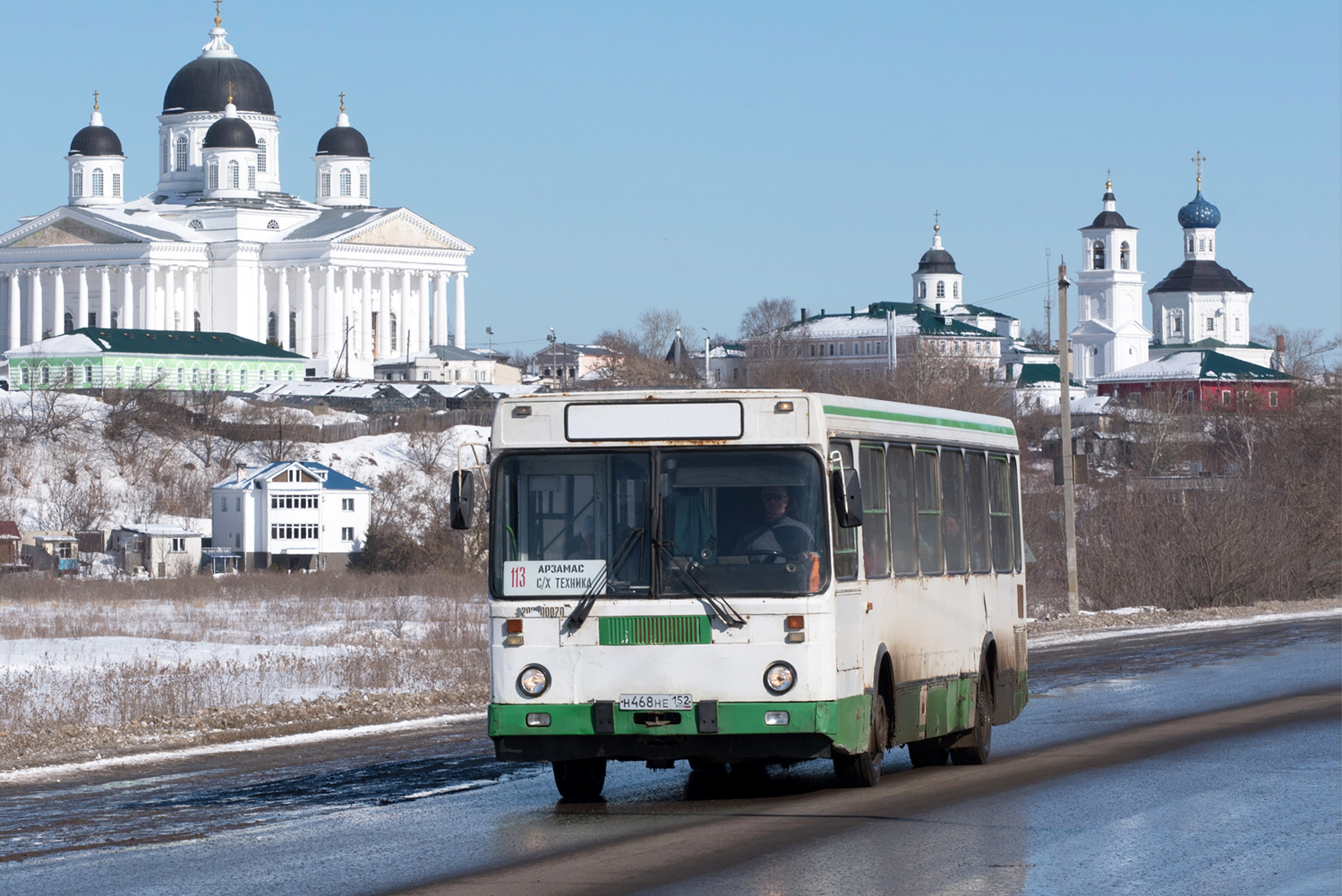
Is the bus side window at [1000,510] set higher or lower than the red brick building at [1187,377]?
lower

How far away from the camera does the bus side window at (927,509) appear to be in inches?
535

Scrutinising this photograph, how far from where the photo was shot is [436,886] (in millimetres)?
9312

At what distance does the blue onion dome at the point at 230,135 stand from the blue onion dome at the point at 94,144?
9504mm

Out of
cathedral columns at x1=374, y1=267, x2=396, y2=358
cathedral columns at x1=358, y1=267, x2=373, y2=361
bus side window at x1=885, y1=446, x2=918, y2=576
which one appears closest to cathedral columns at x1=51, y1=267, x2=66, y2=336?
cathedral columns at x1=358, y1=267, x2=373, y2=361

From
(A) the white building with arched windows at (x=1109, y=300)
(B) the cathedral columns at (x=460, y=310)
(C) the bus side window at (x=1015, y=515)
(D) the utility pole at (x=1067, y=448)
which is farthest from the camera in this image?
(A) the white building with arched windows at (x=1109, y=300)

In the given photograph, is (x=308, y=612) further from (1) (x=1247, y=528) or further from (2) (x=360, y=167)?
(2) (x=360, y=167)

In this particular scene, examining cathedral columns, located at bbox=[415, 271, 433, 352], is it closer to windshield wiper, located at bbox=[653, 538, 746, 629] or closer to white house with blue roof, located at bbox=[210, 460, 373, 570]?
white house with blue roof, located at bbox=[210, 460, 373, 570]

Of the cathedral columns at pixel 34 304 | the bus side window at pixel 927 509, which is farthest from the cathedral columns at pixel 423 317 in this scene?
the bus side window at pixel 927 509

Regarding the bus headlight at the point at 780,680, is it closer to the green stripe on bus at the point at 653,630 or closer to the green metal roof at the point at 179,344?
the green stripe on bus at the point at 653,630

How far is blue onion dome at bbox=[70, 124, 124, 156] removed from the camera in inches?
5709

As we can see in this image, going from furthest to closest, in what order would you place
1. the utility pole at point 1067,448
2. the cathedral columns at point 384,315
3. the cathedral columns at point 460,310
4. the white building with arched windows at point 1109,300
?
1. the white building with arched windows at point 1109,300
2. the cathedral columns at point 460,310
3. the cathedral columns at point 384,315
4. the utility pole at point 1067,448

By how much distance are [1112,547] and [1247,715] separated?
27057mm

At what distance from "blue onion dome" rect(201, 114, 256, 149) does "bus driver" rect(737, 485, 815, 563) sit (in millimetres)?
132608

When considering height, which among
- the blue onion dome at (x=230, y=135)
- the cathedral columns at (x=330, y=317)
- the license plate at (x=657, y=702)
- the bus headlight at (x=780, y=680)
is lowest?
the license plate at (x=657, y=702)
